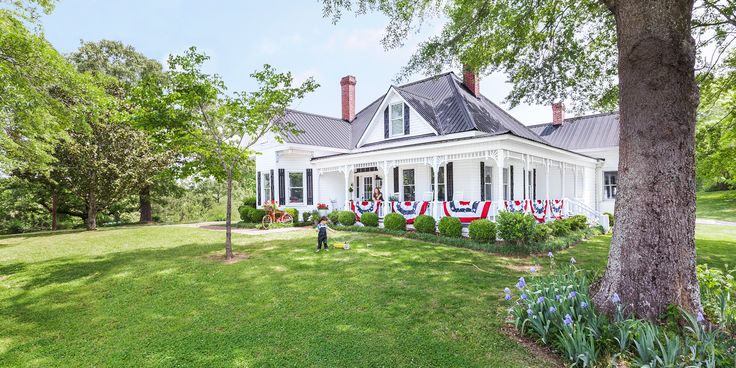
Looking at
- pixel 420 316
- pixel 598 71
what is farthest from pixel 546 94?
pixel 420 316

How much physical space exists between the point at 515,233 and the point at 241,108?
27.7 ft

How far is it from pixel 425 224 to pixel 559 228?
4578 millimetres

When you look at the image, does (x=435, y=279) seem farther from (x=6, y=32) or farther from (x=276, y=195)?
(x=276, y=195)

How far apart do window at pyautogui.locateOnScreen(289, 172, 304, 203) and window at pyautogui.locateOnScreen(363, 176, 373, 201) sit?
3506 millimetres

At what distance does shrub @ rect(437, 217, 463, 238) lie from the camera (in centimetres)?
1131

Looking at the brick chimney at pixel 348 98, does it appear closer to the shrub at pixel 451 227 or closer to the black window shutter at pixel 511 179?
the black window shutter at pixel 511 179

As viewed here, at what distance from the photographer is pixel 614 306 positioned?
420 centimetres

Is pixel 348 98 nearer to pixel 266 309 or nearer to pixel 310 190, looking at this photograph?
pixel 310 190

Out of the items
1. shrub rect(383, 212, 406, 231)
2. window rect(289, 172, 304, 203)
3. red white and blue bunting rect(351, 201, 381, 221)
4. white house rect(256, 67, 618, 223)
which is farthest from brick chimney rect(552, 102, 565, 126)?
window rect(289, 172, 304, 203)

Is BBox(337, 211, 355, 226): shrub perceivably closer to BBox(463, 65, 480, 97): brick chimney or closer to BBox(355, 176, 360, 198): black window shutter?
BBox(355, 176, 360, 198): black window shutter

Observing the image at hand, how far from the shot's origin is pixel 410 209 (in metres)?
13.4

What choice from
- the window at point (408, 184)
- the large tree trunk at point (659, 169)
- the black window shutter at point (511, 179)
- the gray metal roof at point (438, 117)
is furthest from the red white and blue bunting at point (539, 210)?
the large tree trunk at point (659, 169)

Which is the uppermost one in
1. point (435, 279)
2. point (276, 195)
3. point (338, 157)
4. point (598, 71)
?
point (598, 71)

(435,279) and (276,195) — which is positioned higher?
(276,195)
